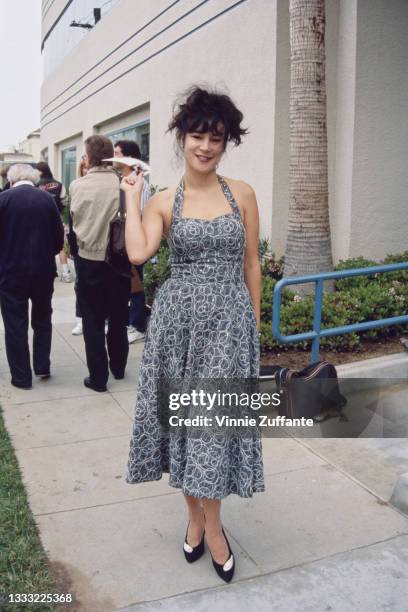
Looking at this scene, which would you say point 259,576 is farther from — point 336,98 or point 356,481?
point 336,98

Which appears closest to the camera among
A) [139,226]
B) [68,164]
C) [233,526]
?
[139,226]

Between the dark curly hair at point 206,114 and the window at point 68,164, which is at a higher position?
the window at point 68,164

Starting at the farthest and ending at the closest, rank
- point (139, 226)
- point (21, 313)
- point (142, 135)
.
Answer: point (142, 135)
point (21, 313)
point (139, 226)

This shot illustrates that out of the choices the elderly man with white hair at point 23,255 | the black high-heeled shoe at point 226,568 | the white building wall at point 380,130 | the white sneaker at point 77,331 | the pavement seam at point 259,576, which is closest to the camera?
the pavement seam at point 259,576

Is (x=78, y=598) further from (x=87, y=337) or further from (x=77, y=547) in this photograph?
(x=87, y=337)

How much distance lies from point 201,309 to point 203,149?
662 millimetres

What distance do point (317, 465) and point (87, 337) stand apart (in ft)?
6.92

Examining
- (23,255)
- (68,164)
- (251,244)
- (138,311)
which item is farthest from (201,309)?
(68,164)

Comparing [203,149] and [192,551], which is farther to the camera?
[192,551]

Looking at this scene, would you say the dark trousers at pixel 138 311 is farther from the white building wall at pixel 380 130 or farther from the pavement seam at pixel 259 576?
the pavement seam at pixel 259 576

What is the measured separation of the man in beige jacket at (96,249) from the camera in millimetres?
5160

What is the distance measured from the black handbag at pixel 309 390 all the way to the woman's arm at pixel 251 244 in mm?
1519

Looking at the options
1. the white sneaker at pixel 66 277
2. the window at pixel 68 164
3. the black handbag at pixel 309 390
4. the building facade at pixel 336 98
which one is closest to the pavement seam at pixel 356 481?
the black handbag at pixel 309 390

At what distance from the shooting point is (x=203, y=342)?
283 cm
